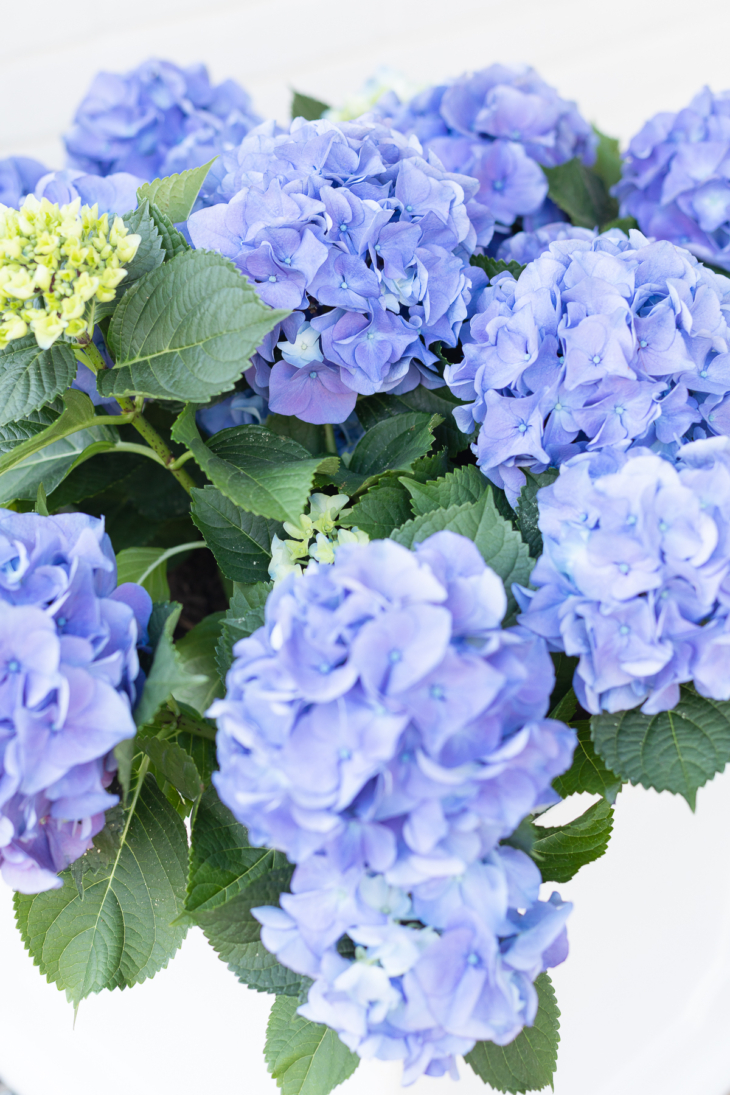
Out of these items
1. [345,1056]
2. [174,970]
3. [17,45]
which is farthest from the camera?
[17,45]

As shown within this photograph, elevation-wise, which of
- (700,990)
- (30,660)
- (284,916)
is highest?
(30,660)

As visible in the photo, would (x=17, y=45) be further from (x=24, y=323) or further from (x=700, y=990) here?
(x=700, y=990)

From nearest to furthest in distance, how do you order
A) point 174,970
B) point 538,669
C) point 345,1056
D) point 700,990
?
point 538,669 → point 345,1056 → point 174,970 → point 700,990

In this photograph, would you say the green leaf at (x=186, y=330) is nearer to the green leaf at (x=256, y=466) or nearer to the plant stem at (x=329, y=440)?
the green leaf at (x=256, y=466)

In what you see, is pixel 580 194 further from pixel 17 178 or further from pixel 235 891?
pixel 235 891

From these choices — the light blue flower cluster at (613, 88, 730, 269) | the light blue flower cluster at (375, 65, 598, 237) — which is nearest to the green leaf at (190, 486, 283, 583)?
the light blue flower cluster at (375, 65, 598, 237)

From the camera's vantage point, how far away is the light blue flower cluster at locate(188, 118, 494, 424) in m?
0.51

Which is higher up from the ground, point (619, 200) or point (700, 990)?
point (619, 200)

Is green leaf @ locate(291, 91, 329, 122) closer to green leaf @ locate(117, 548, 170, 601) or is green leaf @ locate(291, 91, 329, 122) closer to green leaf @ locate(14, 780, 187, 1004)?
green leaf @ locate(117, 548, 170, 601)

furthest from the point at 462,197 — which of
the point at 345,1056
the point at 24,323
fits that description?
the point at 345,1056

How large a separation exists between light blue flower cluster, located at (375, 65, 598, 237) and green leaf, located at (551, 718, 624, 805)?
444 millimetres

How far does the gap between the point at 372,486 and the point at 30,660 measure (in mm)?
248

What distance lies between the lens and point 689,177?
750 mm

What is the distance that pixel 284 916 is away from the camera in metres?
0.39
